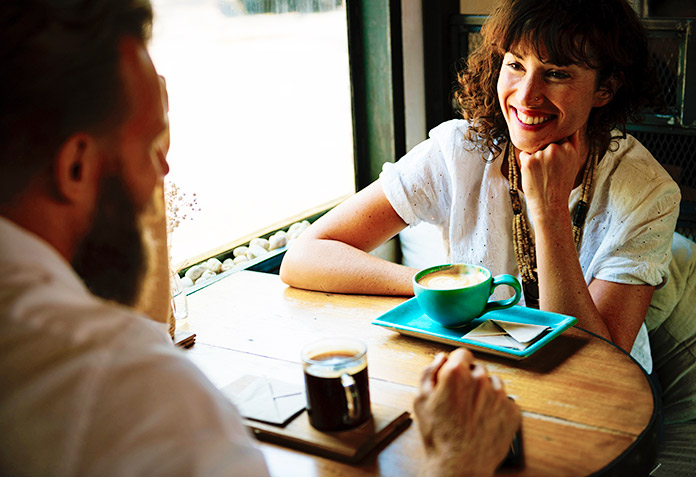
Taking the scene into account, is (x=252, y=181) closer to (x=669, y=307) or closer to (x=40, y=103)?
(x=669, y=307)

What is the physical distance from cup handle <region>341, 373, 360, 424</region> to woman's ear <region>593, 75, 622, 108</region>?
116 centimetres

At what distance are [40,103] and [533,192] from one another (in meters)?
1.21

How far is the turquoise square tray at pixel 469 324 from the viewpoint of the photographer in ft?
4.18

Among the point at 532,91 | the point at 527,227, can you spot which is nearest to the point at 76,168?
the point at 532,91

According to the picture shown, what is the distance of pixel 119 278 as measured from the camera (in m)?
0.88

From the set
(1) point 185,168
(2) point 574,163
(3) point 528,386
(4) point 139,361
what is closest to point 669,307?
(2) point 574,163

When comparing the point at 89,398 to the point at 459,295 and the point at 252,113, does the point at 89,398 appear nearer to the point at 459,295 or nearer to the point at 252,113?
the point at 459,295

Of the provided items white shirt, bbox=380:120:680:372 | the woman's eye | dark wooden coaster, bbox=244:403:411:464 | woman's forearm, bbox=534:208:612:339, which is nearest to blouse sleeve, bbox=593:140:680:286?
white shirt, bbox=380:120:680:372

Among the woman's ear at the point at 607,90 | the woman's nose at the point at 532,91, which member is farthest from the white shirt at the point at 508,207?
the woman's nose at the point at 532,91

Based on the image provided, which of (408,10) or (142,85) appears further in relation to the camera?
(408,10)

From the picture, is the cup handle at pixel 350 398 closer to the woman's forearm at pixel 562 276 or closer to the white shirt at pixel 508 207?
the woman's forearm at pixel 562 276

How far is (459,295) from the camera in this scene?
133 centimetres

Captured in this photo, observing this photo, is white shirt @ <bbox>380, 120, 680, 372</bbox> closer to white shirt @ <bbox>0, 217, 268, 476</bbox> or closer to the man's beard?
the man's beard

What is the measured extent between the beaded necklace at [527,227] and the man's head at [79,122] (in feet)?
4.01
